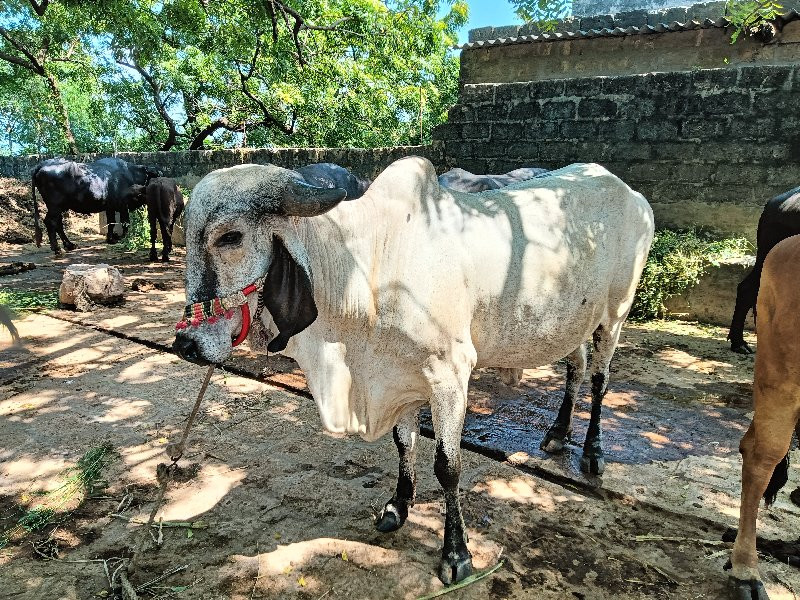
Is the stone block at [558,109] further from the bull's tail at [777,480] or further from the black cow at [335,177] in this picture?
the bull's tail at [777,480]

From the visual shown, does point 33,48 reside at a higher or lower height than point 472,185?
higher

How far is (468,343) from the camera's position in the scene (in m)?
2.44

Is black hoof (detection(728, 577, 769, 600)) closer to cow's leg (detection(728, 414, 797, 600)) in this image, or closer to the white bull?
cow's leg (detection(728, 414, 797, 600))

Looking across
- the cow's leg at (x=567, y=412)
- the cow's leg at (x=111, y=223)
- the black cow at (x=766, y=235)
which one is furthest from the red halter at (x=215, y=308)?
the cow's leg at (x=111, y=223)

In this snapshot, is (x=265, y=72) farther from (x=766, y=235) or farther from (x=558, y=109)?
(x=766, y=235)

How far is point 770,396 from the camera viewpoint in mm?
2229

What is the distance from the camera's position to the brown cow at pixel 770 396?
2.16 meters

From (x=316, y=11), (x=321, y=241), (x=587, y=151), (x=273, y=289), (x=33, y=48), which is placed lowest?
(x=273, y=289)

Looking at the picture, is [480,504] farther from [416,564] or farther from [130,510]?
[130,510]

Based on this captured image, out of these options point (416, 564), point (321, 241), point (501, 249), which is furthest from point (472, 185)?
point (416, 564)

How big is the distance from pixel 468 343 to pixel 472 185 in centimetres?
343

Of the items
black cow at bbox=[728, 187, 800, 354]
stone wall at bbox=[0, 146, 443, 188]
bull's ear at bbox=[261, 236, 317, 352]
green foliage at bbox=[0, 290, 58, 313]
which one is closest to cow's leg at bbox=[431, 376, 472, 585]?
bull's ear at bbox=[261, 236, 317, 352]

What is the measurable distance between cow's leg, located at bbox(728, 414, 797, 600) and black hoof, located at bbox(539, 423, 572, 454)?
4.08 ft

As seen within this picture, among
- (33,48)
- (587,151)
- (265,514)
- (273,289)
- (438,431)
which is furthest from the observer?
(33,48)
